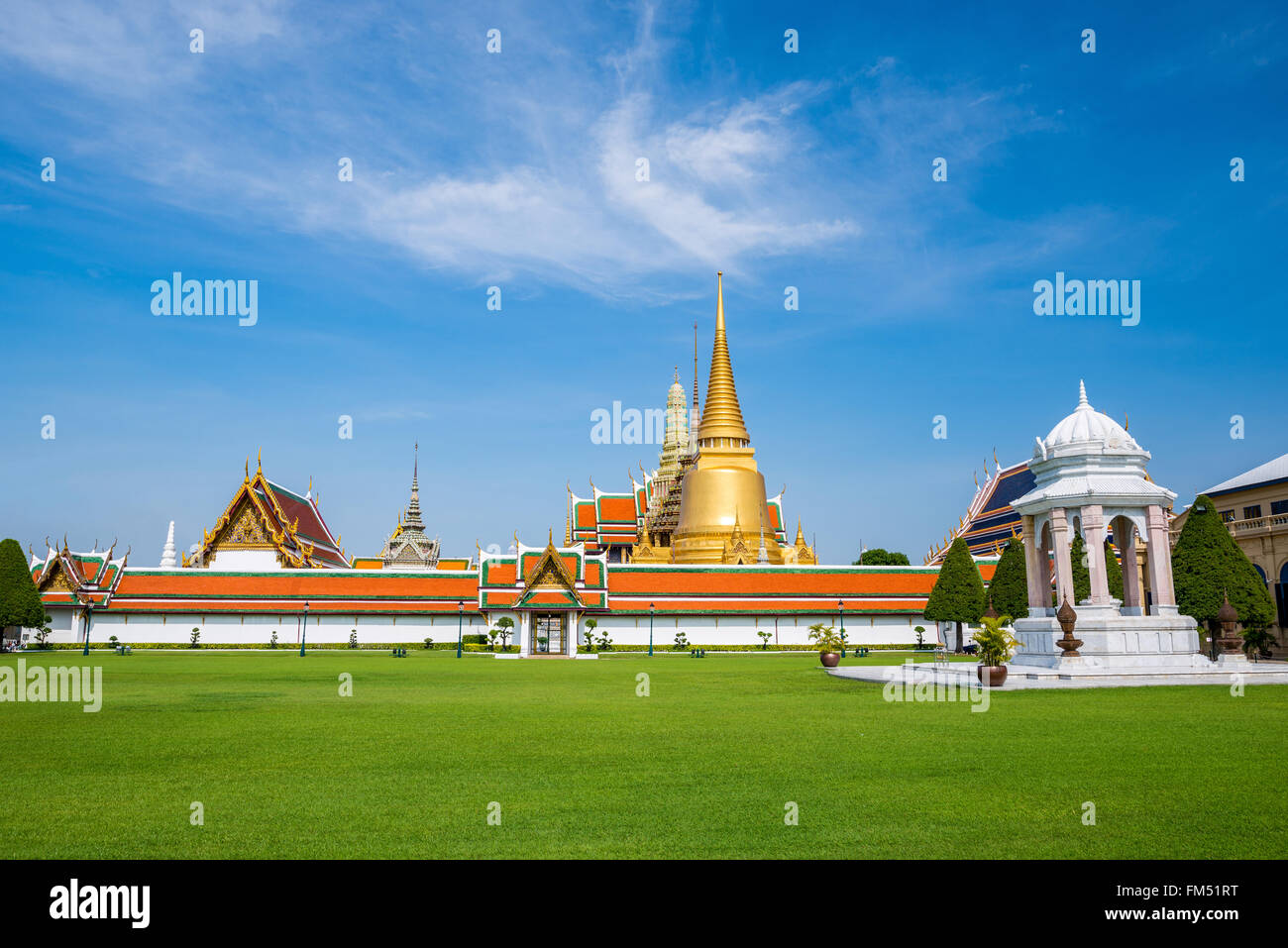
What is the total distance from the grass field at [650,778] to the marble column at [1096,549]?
7183 millimetres

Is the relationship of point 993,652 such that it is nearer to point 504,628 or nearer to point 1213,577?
point 1213,577

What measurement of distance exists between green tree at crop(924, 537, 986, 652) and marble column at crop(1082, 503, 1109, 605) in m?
18.8

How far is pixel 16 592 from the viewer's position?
46750 millimetres

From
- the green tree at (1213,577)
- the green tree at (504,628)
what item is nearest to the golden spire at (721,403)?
the green tree at (504,628)

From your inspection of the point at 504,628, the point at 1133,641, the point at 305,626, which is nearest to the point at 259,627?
the point at 305,626

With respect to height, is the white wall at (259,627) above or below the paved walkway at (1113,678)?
above

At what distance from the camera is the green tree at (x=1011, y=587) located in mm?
42188

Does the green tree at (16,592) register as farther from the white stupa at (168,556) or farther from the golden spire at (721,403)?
the golden spire at (721,403)

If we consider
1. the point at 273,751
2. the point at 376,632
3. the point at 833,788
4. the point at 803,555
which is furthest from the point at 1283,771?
the point at 803,555
